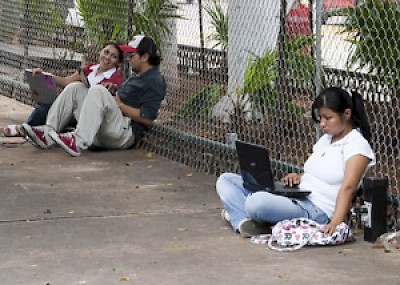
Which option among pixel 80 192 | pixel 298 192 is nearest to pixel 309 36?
pixel 298 192

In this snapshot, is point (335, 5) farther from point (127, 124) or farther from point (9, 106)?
point (9, 106)

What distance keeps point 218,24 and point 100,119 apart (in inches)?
54.4

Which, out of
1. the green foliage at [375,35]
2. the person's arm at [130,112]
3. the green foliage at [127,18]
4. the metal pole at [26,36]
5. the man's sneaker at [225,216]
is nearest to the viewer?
the man's sneaker at [225,216]

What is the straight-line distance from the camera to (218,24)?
9.42 meters

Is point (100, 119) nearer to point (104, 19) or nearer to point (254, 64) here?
point (254, 64)

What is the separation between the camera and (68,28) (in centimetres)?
1224

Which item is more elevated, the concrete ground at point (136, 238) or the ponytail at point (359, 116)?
the ponytail at point (359, 116)

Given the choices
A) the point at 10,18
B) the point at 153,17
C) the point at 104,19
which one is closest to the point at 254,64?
the point at 153,17

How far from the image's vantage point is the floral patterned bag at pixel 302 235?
6129 millimetres

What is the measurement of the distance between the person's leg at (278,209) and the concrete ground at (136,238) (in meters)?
0.21

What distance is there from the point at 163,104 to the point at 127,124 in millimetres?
508

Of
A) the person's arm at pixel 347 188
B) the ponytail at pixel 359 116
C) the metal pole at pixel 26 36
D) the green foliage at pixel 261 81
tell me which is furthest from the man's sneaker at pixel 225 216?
the metal pole at pixel 26 36

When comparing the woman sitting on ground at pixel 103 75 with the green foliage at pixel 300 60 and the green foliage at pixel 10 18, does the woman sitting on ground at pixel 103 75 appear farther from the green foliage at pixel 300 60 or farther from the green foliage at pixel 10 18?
the green foliage at pixel 10 18

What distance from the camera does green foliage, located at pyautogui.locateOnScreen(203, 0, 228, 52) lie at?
932 centimetres
